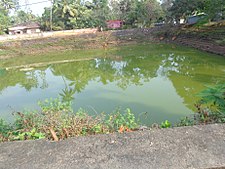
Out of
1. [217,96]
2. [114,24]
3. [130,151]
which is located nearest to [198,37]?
[114,24]

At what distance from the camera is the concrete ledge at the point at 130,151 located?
48.2 inches

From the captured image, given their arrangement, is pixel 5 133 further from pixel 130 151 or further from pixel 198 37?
pixel 198 37

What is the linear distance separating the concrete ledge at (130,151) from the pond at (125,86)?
3047mm

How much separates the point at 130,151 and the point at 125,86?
7.06m

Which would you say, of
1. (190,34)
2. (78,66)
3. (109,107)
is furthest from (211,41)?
(109,107)

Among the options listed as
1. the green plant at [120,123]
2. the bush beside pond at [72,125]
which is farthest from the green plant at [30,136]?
the green plant at [120,123]

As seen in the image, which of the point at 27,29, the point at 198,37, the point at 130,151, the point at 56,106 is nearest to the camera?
the point at 130,151

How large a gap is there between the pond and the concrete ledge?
3.05 metres

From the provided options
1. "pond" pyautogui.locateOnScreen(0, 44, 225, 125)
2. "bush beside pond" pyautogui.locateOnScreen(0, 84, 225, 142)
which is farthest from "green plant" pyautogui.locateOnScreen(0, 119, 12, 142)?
"pond" pyautogui.locateOnScreen(0, 44, 225, 125)

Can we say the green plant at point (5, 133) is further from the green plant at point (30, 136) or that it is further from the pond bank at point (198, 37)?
the pond bank at point (198, 37)

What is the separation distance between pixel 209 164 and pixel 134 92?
6204mm

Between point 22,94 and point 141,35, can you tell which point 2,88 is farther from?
point 141,35

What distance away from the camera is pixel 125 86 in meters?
8.38

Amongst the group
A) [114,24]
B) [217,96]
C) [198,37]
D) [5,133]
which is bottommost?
[5,133]
